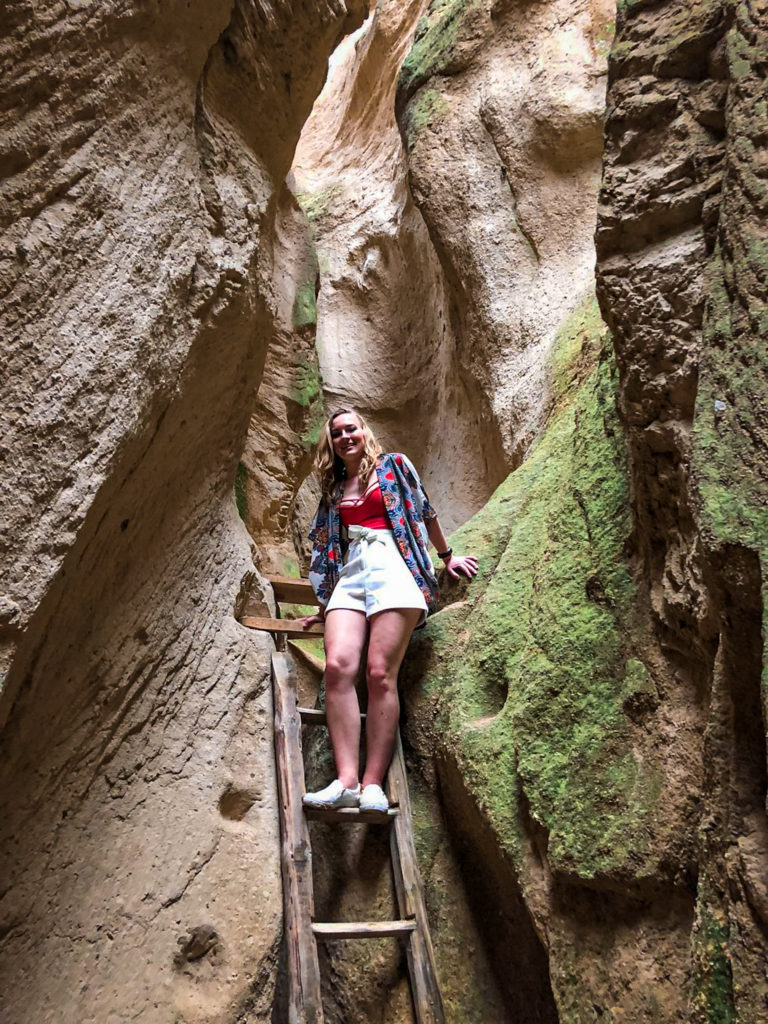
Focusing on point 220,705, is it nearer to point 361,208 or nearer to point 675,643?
point 675,643

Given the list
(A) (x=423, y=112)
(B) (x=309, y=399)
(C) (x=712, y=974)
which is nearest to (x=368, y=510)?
(C) (x=712, y=974)

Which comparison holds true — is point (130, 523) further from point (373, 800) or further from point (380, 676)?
point (373, 800)

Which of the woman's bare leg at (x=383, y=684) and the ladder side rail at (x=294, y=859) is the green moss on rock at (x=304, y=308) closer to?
the ladder side rail at (x=294, y=859)

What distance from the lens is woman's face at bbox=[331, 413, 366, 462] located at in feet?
11.8

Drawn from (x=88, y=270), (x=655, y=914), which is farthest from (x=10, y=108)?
(x=655, y=914)

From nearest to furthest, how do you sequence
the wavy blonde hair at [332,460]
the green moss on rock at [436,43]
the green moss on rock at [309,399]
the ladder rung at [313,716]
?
the ladder rung at [313,716]
the wavy blonde hair at [332,460]
the green moss on rock at [309,399]
the green moss on rock at [436,43]

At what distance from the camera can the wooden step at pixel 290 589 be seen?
4.22 m

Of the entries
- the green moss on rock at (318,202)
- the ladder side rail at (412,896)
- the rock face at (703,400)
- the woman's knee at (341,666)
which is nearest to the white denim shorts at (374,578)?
the woman's knee at (341,666)

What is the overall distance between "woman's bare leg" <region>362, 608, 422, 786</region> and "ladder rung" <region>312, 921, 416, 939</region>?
0.48m

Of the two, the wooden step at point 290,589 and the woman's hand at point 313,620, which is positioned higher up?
the wooden step at point 290,589

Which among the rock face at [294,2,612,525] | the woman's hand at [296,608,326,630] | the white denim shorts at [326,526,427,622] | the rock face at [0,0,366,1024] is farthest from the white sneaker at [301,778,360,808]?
the rock face at [294,2,612,525]

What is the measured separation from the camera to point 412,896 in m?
2.90

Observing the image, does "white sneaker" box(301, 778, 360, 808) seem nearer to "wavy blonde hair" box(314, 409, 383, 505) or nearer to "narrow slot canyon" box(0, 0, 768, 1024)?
"narrow slot canyon" box(0, 0, 768, 1024)

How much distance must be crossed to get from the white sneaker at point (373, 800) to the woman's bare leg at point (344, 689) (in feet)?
0.19
